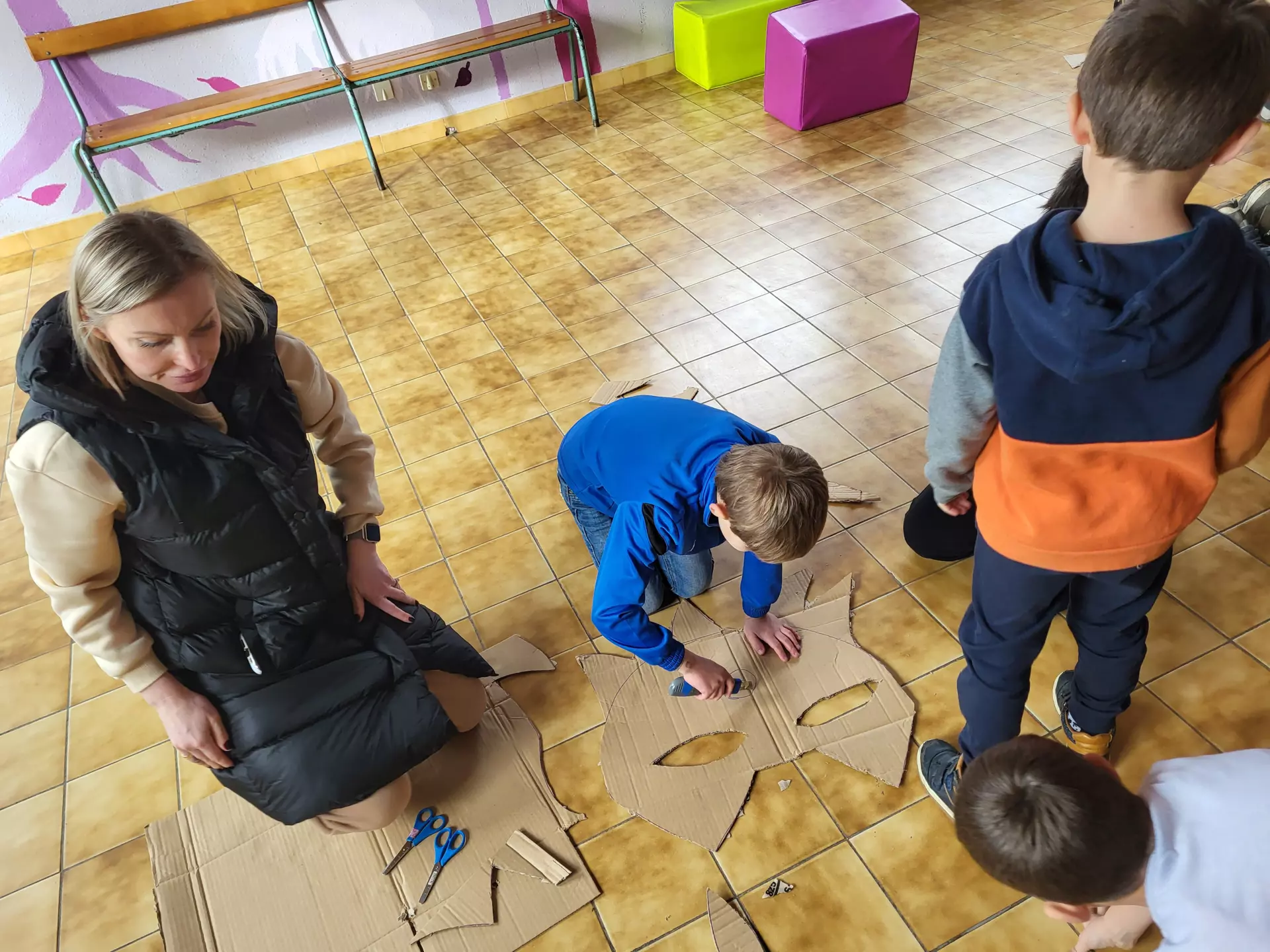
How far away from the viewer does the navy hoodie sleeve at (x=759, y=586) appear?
1569 millimetres

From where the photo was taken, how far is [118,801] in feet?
5.38

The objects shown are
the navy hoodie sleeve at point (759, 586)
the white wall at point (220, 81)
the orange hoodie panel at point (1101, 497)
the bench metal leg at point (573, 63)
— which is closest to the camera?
the orange hoodie panel at point (1101, 497)

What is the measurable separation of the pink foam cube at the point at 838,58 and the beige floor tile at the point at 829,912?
317 cm

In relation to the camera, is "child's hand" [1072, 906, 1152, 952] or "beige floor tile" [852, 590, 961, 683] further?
"beige floor tile" [852, 590, 961, 683]

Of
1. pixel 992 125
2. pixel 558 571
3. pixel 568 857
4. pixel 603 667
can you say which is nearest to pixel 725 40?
pixel 992 125

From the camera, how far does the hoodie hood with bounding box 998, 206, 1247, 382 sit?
87 centimetres

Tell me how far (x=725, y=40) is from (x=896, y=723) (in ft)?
11.9

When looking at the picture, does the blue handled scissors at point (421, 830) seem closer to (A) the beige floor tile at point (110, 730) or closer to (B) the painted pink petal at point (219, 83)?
(A) the beige floor tile at point (110, 730)

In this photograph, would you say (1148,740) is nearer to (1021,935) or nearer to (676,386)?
(1021,935)

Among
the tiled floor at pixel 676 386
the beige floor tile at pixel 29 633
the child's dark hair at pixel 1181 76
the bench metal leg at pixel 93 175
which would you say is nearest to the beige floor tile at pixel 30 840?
the tiled floor at pixel 676 386

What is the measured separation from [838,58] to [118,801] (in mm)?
3570

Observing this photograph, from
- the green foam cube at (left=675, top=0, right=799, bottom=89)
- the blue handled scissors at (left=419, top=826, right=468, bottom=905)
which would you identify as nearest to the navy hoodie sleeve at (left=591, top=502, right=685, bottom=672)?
the blue handled scissors at (left=419, top=826, right=468, bottom=905)

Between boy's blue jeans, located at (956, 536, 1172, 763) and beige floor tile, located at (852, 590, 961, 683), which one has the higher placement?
boy's blue jeans, located at (956, 536, 1172, 763)

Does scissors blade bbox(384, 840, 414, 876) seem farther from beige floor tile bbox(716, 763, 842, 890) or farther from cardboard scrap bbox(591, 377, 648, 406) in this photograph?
cardboard scrap bbox(591, 377, 648, 406)
